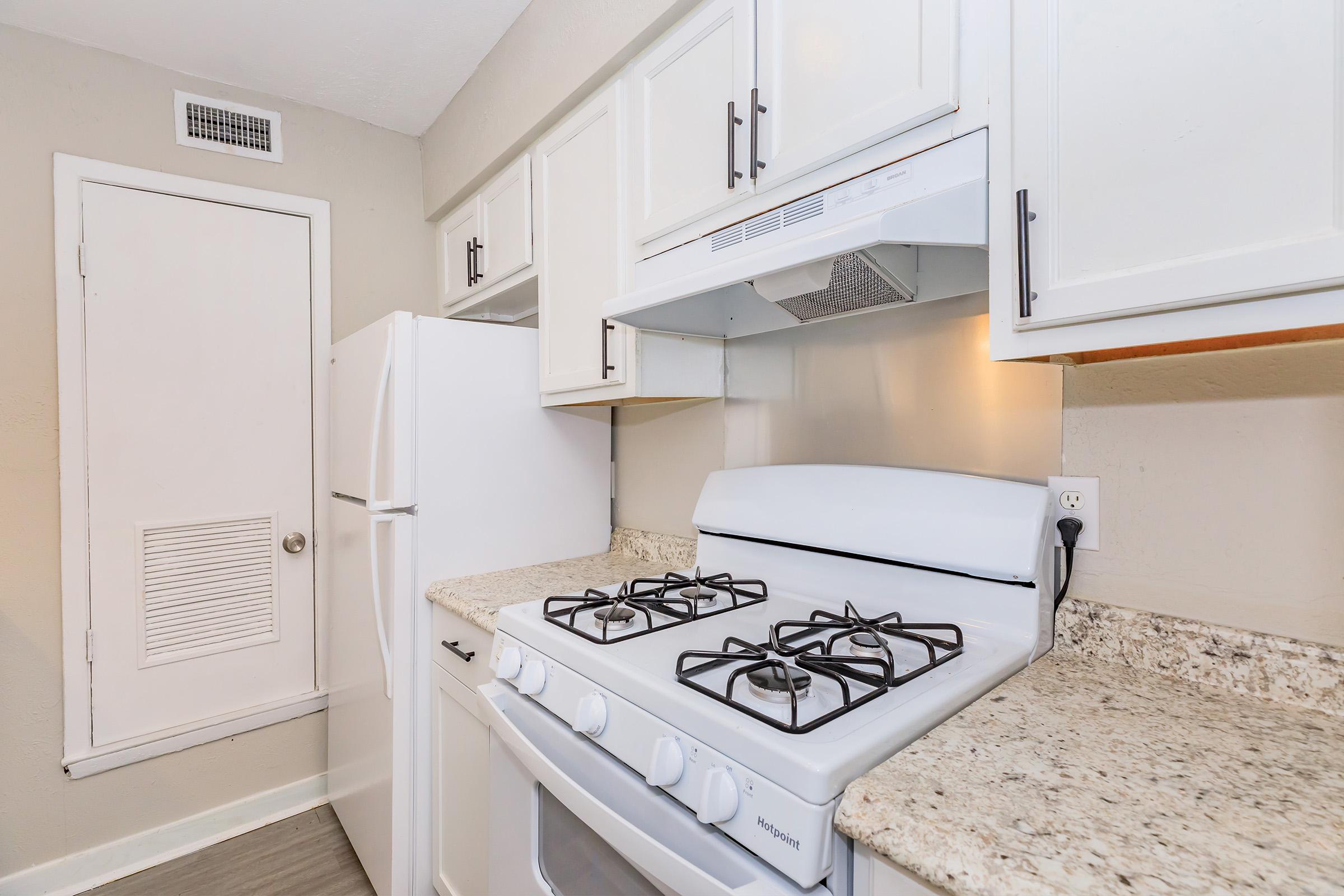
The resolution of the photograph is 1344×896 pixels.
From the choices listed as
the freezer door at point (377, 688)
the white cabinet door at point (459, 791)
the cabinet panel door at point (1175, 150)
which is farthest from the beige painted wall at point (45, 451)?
the cabinet panel door at point (1175, 150)

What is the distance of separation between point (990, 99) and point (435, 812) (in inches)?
78.8

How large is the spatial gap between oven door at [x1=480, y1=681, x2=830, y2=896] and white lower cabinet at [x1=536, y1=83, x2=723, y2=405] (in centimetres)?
81

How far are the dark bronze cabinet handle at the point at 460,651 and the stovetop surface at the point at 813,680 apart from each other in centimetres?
26

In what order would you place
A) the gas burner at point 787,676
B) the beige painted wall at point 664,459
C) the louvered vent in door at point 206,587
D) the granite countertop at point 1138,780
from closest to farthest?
the granite countertop at point 1138,780 → the gas burner at point 787,676 → the beige painted wall at point 664,459 → the louvered vent in door at point 206,587

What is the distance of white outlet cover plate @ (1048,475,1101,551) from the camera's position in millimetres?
1065

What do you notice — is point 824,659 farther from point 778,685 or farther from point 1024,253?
point 1024,253

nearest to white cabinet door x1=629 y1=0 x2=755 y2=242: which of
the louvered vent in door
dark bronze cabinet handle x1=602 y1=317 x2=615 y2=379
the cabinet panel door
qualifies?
dark bronze cabinet handle x1=602 y1=317 x2=615 y2=379

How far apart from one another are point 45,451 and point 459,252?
4.81 feet

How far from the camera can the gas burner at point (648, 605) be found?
3.84 feet

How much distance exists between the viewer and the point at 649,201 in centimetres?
147

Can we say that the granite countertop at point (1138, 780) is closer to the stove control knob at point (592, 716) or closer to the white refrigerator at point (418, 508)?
the stove control knob at point (592, 716)

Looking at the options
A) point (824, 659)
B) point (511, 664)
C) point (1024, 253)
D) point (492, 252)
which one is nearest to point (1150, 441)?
point (1024, 253)

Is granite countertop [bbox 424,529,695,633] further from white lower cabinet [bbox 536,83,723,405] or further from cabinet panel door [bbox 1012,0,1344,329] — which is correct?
cabinet panel door [bbox 1012,0,1344,329]

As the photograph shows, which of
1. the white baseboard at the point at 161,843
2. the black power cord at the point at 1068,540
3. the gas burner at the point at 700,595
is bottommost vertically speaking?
the white baseboard at the point at 161,843
